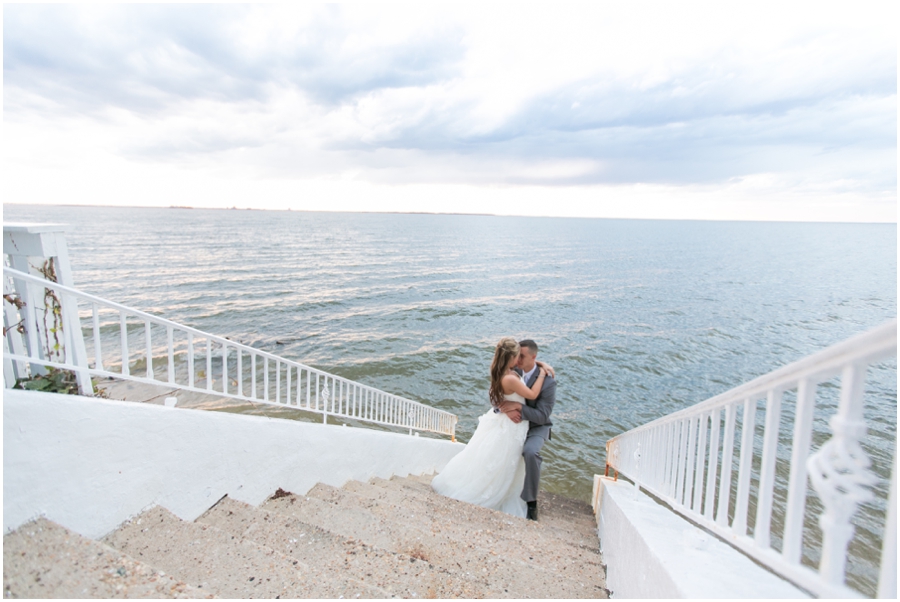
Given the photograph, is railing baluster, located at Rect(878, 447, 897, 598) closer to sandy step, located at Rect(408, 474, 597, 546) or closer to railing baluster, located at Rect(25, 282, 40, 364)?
sandy step, located at Rect(408, 474, 597, 546)

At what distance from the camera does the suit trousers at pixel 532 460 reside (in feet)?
16.8

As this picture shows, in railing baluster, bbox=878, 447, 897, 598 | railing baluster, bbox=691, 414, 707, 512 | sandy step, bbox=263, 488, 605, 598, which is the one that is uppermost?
railing baluster, bbox=878, 447, 897, 598

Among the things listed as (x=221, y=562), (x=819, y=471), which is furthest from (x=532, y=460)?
(x=819, y=471)

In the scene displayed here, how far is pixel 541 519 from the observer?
5.34 meters

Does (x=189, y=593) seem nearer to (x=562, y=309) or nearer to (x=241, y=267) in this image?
(x=562, y=309)

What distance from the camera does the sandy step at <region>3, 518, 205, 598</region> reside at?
5.85ft

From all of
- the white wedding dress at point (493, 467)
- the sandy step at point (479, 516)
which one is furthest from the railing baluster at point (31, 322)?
the white wedding dress at point (493, 467)

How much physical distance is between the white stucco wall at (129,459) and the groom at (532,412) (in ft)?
7.79

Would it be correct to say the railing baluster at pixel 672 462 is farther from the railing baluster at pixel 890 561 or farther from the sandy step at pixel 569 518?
the railing baluster at pixel 890 561

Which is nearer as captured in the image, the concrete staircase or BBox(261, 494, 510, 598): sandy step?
the concrete staircase

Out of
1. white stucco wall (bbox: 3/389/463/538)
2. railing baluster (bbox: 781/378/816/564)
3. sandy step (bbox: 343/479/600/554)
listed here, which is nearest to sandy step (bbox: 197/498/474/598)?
white stucco wall (bbox: 3/389/463/538)

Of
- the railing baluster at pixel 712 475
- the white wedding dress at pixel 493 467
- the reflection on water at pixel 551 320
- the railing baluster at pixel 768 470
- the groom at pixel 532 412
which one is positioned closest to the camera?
the railing baluster at pixel 768 470

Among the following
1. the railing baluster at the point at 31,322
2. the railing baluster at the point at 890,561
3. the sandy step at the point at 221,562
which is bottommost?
the sandy step at the point at 221,562

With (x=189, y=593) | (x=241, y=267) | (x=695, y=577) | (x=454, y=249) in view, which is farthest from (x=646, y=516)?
(x=454, y=249)
